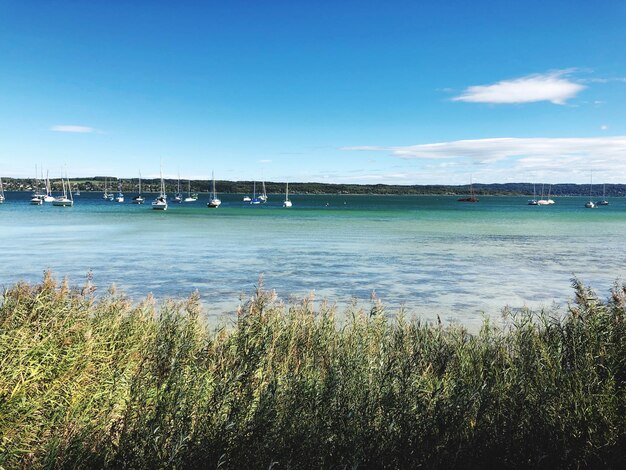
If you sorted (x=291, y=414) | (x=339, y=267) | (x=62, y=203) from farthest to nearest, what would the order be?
1. (x=62, y=203)
2. (x=339, y=267)
3. (x=291, y=414)

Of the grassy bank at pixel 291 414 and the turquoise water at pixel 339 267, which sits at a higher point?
the grassy bank at pixel 291 414

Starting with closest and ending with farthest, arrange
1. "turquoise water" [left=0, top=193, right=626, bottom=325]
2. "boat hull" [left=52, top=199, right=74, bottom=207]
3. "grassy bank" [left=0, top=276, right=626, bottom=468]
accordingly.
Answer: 1. "grassy bank" [left=0, top=276, right=626, bottom=468]
2. "turquoise water" [left=0, top=193, right=626, bottom=325]
3. "boat hull" [left=52, top=199, right=74, bottom=207]

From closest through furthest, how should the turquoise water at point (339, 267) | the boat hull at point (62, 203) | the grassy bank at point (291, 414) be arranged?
1. the grassy bank at point (291, 414)
2. the turquoise water at point (339, 267)
3. the boat hull at point (62, 203)

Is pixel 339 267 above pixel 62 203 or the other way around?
the other way around

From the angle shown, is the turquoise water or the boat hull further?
the boat hull

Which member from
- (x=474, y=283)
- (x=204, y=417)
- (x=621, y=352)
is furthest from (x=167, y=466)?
(x=474, y=283)

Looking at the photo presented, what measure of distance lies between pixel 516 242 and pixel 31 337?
47.2 metres

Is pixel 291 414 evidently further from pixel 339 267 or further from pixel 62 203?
pixel 62 203

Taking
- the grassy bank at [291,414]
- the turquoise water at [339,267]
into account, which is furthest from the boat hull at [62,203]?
the grassy bank at [291,414]

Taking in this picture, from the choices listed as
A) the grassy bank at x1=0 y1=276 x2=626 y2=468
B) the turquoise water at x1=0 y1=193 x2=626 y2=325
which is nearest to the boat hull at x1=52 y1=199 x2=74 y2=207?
the turquoise water at x1=0 y1=193 x2=626 y2=325

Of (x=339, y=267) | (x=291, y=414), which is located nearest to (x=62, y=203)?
(x=339, y=267)

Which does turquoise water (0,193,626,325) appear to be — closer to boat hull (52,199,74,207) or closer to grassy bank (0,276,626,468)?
grassy bank (0,276,626,468)

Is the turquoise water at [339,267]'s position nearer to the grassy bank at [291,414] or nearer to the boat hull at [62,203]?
the grassy bank at [291,414]

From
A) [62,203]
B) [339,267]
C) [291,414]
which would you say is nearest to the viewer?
[291,414]
